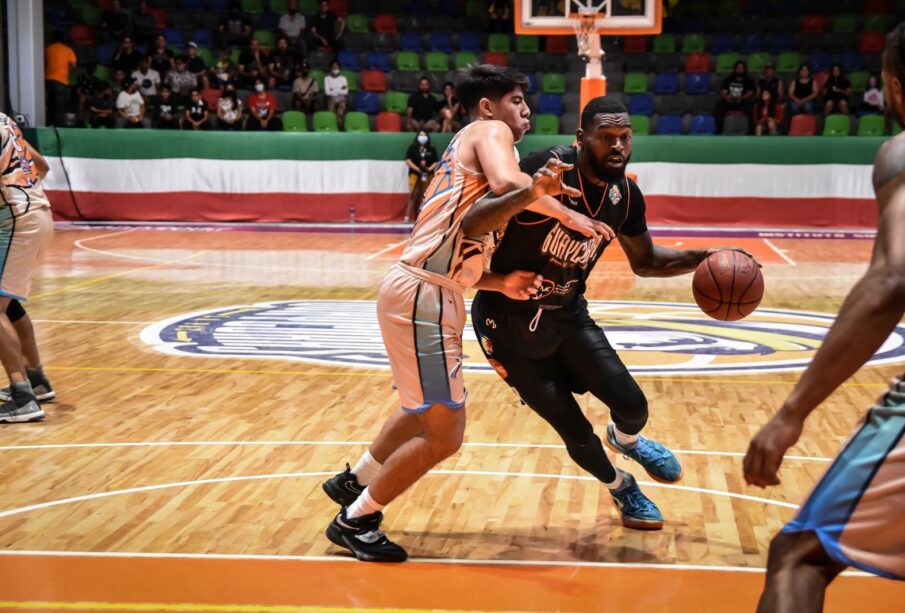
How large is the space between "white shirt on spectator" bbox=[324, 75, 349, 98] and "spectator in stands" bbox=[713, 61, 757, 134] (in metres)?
6.80

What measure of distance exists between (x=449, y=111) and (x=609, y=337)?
11.4 meters

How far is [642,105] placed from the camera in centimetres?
2155

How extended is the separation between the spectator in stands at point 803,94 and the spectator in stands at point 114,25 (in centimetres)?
1268

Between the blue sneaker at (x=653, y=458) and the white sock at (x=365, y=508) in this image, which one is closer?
the white sock at (x=365, y=508)

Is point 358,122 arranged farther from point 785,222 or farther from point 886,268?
point 886,268

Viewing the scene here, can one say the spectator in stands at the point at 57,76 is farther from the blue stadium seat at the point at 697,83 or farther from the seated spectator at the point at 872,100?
the seated spectator at the point at 872,100

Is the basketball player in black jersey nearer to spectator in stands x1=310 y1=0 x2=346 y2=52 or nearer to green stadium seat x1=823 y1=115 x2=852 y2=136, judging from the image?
green stadium seat x1=823 y1=115 x2=852 y2=136

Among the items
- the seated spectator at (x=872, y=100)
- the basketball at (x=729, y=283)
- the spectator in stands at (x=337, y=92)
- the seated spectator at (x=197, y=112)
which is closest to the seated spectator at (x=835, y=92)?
the seated spectator at (x=872, y=100)

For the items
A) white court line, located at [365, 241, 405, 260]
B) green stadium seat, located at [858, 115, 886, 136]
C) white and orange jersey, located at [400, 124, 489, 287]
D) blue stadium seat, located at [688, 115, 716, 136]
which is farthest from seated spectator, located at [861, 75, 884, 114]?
white and orange jersey, located at [400, 124, 489, 287]

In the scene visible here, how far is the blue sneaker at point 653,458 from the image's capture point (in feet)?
15.5

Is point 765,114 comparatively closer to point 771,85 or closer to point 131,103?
point 771,85

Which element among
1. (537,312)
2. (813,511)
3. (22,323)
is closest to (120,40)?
(22,323)

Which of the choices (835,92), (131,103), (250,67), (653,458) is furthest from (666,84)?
(653,458)

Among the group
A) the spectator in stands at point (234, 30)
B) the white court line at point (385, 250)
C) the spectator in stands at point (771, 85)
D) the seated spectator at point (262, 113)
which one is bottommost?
the white court line at point (385, 250)
